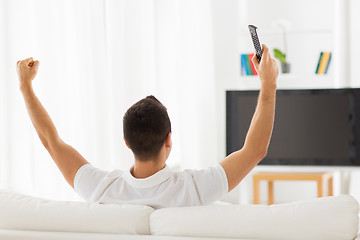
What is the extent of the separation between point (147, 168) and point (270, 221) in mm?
407

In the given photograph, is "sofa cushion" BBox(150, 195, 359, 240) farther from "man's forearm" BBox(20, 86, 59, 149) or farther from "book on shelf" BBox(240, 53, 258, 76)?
"book on shelf" BBox(240, 53, 258, 76)

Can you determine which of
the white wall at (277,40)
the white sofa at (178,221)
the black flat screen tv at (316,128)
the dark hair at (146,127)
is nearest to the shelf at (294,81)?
the white wall at (277,40)

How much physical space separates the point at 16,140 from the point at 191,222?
1998 millimetres

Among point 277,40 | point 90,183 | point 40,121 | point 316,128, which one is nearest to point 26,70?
point 40,121

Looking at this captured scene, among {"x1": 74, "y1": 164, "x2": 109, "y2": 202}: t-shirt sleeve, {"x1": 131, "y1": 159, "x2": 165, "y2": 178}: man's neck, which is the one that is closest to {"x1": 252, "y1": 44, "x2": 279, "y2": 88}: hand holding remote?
{"x1": 131, "y1": 159, "x2": 165, "y2": 178}: man's neck

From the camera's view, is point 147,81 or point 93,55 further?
point 147,81

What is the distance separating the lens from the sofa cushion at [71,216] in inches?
55.0

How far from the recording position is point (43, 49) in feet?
10.7

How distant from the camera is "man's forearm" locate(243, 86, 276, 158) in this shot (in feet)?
4.99

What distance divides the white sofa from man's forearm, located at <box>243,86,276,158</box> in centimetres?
21

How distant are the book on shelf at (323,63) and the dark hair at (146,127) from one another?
3.61 m

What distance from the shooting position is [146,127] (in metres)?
1.51

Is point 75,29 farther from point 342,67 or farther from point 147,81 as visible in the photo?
point 342,67

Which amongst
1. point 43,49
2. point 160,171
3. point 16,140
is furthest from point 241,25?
point 160,171
